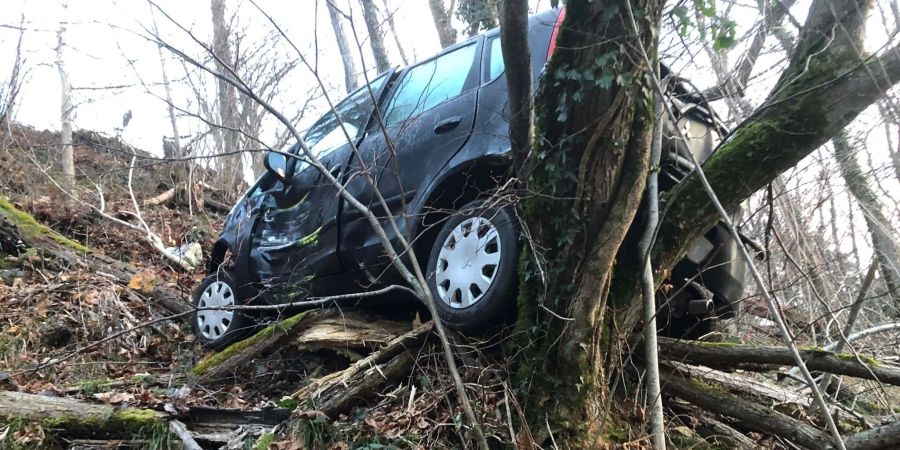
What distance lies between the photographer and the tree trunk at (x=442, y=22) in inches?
460

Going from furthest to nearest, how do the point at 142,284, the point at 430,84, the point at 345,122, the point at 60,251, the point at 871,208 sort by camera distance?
the point at 60,251 < the point at 142,284 < the point at 871,208 < the point at 345,122 < the point at 430,84

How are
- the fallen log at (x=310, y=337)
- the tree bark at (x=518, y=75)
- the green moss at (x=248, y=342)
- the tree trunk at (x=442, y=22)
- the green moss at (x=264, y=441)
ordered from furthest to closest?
the tree trunk at (x=442, y=22) < the green moss at (x=248, y=342) < the fallen log at (x=310, y=337) < the green moss at (x=264, y=441) < the tree bark at (x=518, y=75)

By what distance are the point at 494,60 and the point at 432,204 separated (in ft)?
3.15

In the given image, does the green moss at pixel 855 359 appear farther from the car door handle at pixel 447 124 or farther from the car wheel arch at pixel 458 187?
A: the car door handle at pixel 447 124

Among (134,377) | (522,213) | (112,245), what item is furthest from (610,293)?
(112,245)

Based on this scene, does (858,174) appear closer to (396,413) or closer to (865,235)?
(865,235)

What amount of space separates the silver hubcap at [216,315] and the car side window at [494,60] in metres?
3.00

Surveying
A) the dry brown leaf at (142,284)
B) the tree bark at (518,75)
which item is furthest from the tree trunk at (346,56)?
the tree bark at (518,75)

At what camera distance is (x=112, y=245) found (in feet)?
27.8

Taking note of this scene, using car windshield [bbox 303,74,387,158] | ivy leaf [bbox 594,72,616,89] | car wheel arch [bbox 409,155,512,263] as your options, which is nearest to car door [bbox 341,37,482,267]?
car wheel arch [bbox 409,155,512,263]

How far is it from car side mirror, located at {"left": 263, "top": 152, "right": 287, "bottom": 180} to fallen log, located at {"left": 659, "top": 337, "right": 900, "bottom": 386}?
305cm

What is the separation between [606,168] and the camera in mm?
2898

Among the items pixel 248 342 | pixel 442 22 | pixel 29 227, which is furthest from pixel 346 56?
pixel 248 342

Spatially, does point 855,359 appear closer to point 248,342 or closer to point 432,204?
point 432,204
